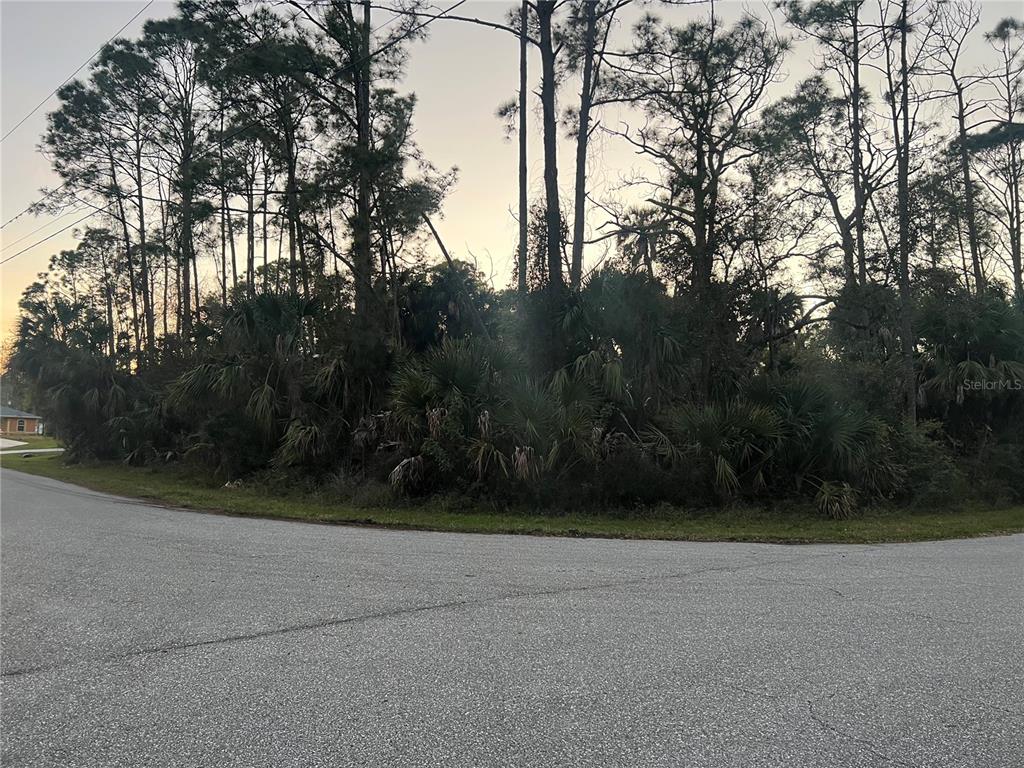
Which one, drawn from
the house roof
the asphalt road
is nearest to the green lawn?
the house roof

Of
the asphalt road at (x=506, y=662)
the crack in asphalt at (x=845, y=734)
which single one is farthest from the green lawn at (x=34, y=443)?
the crack in asphalt at (x=845, y=734)

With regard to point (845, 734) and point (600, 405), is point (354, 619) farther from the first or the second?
point (600, 405)

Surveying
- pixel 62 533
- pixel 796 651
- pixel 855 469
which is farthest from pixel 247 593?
pixel 855 469

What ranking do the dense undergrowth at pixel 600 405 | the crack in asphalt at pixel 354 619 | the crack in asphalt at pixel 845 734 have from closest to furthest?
1. the crack in asphalt at pixel 845 734
2. the crack in asphalt at pixel 354 619
3. the dense undergrowth at pixel 600 405

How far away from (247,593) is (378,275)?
13691 millimetres

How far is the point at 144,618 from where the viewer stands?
17.1 feet

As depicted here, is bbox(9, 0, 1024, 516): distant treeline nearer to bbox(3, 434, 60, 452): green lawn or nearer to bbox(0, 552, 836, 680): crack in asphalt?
bbox(0, 552, 836, 680): crack in asphalt

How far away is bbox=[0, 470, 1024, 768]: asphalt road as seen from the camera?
3.18 metres

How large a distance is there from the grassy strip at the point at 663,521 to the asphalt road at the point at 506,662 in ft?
9.10

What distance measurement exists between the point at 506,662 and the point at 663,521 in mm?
8304

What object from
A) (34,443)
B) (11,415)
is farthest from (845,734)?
(11,415)

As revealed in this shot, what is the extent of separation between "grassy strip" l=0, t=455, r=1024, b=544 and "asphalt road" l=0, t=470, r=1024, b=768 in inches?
109

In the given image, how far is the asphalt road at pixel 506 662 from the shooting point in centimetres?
318

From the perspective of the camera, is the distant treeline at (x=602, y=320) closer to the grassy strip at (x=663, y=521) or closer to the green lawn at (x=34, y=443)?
the grassy strip at (x=663, y=521)
